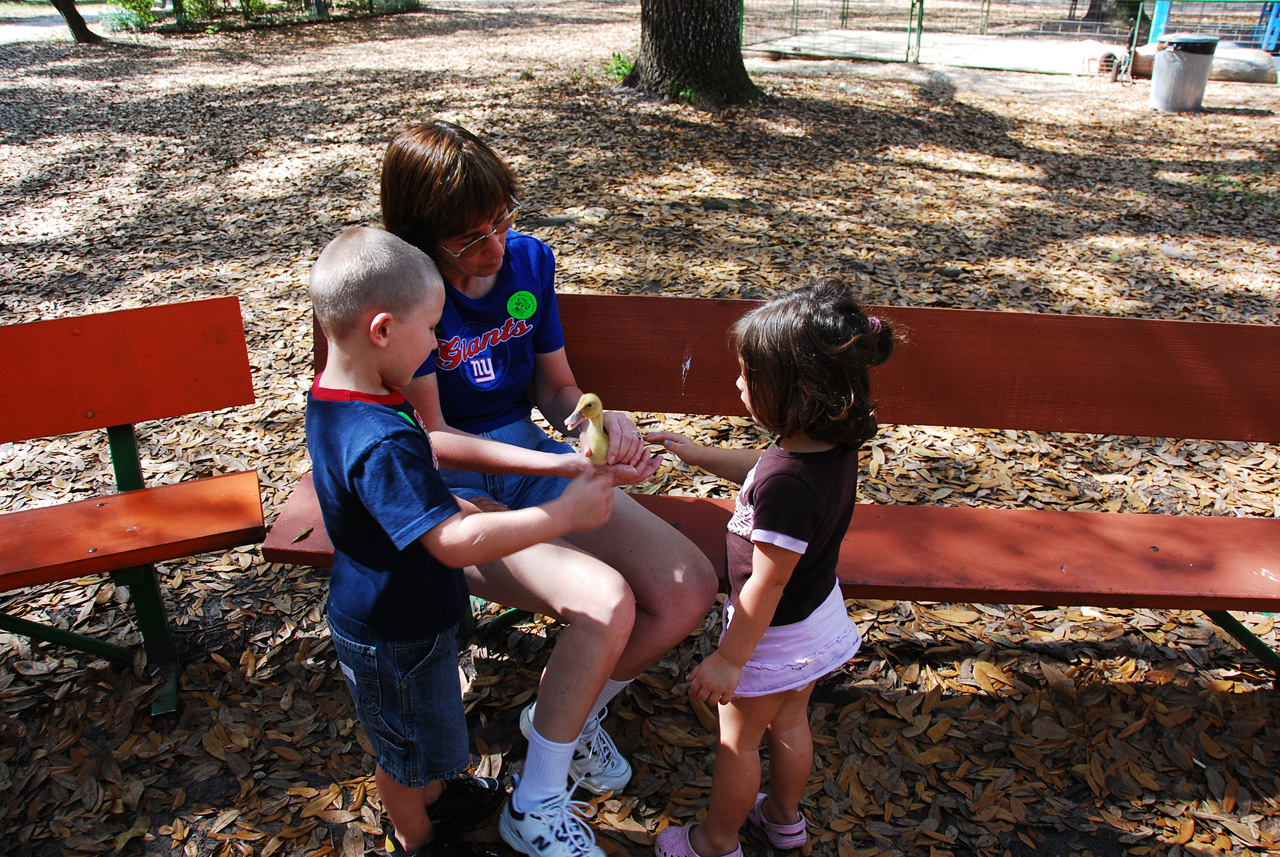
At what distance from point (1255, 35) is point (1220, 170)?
31.9 feet

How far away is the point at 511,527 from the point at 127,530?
5.17 ft

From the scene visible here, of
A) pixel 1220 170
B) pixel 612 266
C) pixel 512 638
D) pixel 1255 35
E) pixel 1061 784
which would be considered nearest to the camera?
pixel 1061 784

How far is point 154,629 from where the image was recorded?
2875 millimetres

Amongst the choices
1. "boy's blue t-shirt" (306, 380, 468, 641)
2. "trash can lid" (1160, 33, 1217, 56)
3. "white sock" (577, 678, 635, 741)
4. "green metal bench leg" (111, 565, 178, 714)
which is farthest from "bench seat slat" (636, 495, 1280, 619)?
"trash can lid" (1160, 33, 1217, 56)

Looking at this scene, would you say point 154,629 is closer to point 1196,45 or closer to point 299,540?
point 299,540

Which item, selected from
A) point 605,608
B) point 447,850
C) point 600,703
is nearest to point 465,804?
point 447,850

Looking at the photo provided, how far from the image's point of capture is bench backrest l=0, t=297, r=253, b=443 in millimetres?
2775

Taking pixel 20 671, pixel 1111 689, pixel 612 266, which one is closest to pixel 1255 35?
pixel 612 266

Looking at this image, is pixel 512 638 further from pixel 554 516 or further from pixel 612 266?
pixel 612 266

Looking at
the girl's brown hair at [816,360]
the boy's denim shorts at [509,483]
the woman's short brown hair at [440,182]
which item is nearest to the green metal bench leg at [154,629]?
the boy's denim shorts at [509,483]

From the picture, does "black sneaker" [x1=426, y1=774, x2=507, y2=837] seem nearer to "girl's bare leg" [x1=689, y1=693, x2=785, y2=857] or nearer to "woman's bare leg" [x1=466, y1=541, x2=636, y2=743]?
"woman's bare leg" [x1=466, y1=541, x2=636, y2=743]

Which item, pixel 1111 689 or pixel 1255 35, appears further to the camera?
pixel 1255 35

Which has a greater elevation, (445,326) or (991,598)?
(445,326)

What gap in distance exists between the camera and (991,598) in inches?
100.0
